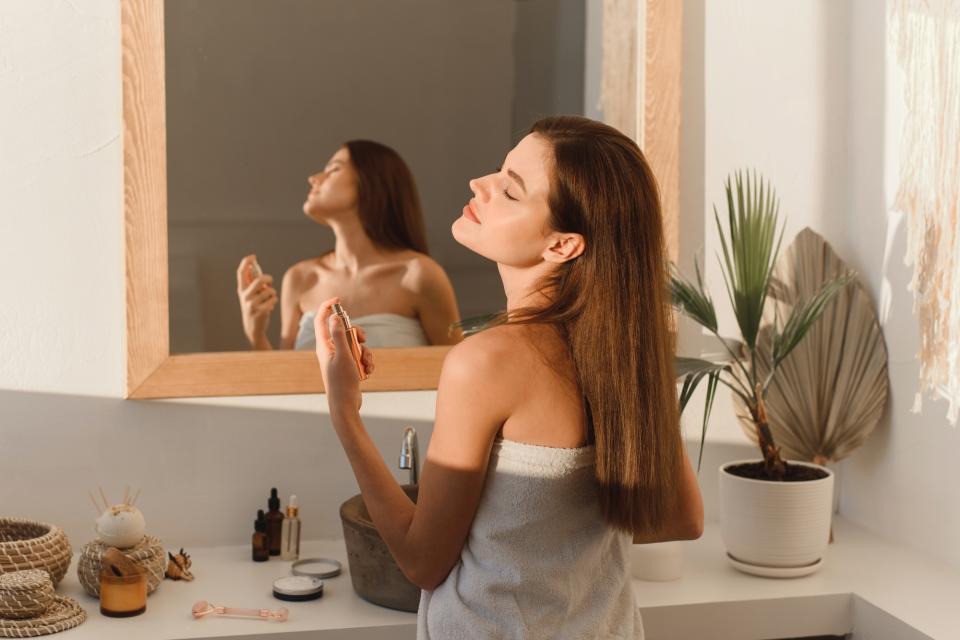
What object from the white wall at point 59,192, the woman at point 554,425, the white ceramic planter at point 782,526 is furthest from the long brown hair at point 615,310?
the white wall at point 59,192

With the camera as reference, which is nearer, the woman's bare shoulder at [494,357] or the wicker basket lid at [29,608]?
the woman's bare shoulder at [494,357]

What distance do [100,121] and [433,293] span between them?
25.4 inches

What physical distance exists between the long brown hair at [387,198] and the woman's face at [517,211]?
0.67 m

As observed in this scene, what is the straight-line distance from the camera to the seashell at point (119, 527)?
1.71m

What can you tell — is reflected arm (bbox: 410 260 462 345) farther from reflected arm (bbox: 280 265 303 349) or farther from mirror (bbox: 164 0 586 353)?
reflected arm (bbox: 280 265 303 349)

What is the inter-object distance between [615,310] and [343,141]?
0.88 m

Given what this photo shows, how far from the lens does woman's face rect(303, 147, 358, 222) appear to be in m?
1.95

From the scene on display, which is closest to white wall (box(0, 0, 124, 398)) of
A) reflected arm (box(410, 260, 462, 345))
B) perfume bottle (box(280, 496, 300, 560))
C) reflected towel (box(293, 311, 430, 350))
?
reflected towel (box(293, 311, 430, 350))

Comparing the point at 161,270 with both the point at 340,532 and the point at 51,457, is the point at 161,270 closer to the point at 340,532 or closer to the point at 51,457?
the point at 51,457

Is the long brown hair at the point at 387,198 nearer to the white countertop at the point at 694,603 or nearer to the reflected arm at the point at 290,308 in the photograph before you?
the reflected arm at the point at 290,308

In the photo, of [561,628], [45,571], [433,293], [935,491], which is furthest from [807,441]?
[45,571]

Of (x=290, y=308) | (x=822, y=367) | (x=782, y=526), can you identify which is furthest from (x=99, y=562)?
(x=822, y=367)

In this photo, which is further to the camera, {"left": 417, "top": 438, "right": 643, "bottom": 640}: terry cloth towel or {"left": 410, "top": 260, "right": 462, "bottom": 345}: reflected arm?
{"left": 410, "top": 260, "right": 462, "bottom": 345}: reflected arm

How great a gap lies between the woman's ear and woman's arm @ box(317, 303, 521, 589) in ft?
0.42
